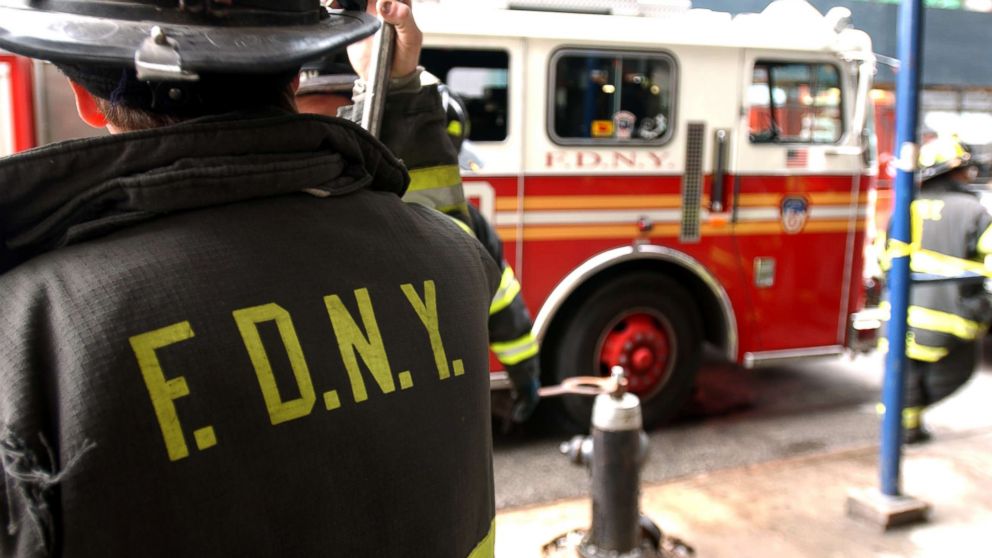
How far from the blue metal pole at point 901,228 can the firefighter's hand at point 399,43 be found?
2504 mm

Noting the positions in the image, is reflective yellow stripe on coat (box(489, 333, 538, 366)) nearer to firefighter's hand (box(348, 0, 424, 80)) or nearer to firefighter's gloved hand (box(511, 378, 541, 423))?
firefighter's gloved hand (box(511, 378, 541, 423))

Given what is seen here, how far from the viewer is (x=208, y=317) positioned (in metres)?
0.86

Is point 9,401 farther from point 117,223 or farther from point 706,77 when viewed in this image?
point 706,77

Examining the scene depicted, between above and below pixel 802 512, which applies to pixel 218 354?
above

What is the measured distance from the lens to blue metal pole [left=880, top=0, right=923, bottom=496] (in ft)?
11.4

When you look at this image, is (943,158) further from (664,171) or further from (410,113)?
(410,113)

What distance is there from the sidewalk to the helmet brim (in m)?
3.01

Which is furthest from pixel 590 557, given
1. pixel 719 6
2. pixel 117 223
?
pixel 719 6

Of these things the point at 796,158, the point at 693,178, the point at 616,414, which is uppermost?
the point at 796,158

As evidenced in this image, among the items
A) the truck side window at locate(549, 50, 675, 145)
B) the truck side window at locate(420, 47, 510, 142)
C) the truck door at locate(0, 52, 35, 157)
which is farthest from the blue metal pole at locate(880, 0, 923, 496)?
the truck door at locate(0, 52, 35, 157)

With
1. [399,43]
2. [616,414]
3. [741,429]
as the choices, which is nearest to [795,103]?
[741,429]

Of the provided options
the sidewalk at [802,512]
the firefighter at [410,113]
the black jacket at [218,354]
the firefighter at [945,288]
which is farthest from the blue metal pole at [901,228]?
the black jacket at [218,354]

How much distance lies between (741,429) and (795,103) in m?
2.08

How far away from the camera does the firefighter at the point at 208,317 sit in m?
0.78
